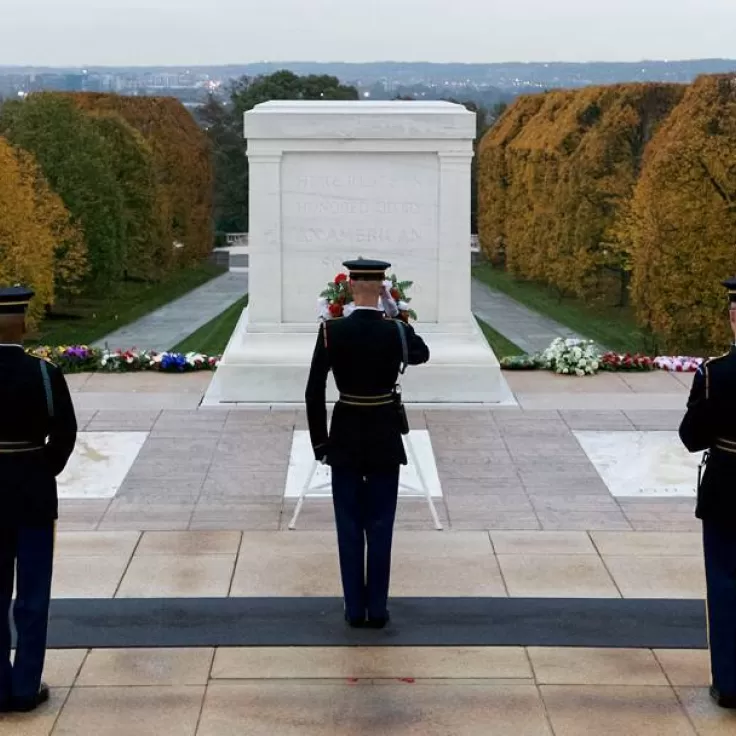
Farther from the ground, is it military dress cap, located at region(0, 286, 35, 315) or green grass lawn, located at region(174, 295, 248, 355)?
military dress cap, located at region(0, 286, 35, 315)

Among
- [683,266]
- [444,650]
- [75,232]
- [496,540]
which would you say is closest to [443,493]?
[496,540]

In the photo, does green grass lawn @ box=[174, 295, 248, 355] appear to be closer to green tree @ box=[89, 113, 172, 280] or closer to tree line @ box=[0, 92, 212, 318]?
tree line @ box=[0, 92, 212, 318]

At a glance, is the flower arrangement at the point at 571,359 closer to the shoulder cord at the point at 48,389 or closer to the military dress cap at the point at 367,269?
the military dress cap at the point at 367,269

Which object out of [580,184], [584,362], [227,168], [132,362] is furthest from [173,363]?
[227,168]

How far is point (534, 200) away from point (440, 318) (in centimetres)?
2961

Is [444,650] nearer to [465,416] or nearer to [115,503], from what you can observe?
[115,503]

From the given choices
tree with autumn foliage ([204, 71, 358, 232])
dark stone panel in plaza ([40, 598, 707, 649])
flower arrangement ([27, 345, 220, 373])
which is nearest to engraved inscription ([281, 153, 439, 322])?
flower arrangement ([27, 345, 220, 373])

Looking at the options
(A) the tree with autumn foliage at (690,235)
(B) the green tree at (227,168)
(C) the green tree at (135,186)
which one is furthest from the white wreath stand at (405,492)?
(B) the green tree at (227,168)

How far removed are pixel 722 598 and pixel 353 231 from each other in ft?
18.4

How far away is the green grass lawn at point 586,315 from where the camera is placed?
89.0 ft

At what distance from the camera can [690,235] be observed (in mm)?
22984

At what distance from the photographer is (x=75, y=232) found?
28.3 metres

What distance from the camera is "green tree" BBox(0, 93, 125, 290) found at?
98.3 feet

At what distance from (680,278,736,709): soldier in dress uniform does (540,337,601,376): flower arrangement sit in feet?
20.0
